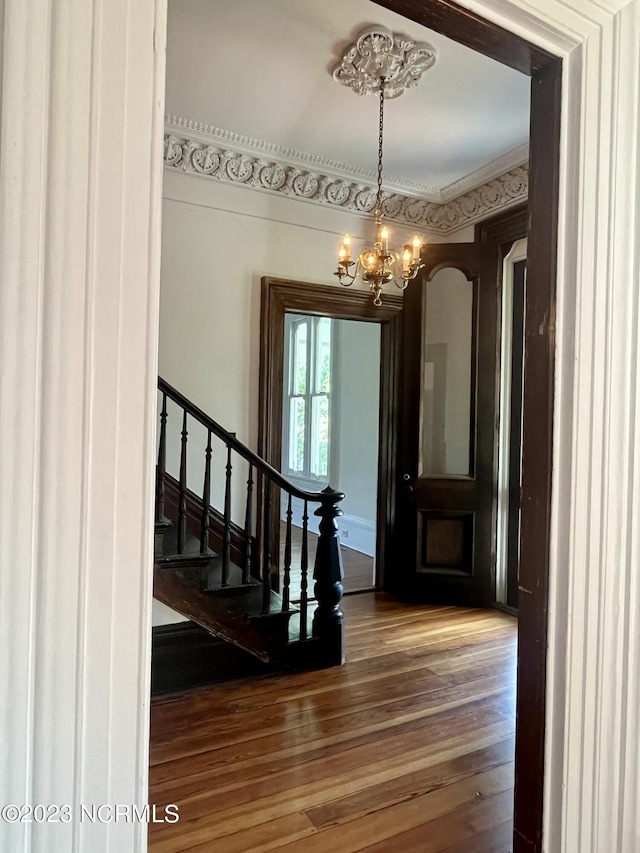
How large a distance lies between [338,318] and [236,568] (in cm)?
196

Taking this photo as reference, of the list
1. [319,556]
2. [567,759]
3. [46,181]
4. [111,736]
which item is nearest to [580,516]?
[567,759]

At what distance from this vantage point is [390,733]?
2.31 m

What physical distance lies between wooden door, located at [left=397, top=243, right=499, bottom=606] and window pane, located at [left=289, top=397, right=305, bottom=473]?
124 inches

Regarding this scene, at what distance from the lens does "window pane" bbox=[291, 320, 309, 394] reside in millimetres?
7184

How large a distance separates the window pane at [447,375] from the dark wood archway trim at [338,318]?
0.94 feet

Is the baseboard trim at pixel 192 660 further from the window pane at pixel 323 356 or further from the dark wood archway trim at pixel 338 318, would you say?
the window pane at pixel 323 356

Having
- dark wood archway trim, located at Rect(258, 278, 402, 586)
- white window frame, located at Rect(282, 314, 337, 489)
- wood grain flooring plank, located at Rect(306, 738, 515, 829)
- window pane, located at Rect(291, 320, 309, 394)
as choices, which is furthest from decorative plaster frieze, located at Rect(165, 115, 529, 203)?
wood grain flooring plank, located at Rect(306, 738, 515, 829)

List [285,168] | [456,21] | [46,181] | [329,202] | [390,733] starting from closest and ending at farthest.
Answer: [46,181] → [456,21] → [390,733] → [285,168] → [329,202]

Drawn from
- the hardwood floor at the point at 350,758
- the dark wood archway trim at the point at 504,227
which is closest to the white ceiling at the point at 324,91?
the dark wood archway trim at the point at 504,227

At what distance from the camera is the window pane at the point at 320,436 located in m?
6.69

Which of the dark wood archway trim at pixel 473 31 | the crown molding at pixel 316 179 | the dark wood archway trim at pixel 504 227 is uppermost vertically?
the crown molding at pixel 316 179

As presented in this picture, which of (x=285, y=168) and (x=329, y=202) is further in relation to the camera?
(x=329, y=202)

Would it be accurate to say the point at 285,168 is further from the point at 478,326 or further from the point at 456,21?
the point at 456,21

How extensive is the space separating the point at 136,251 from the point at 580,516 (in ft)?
3.04
